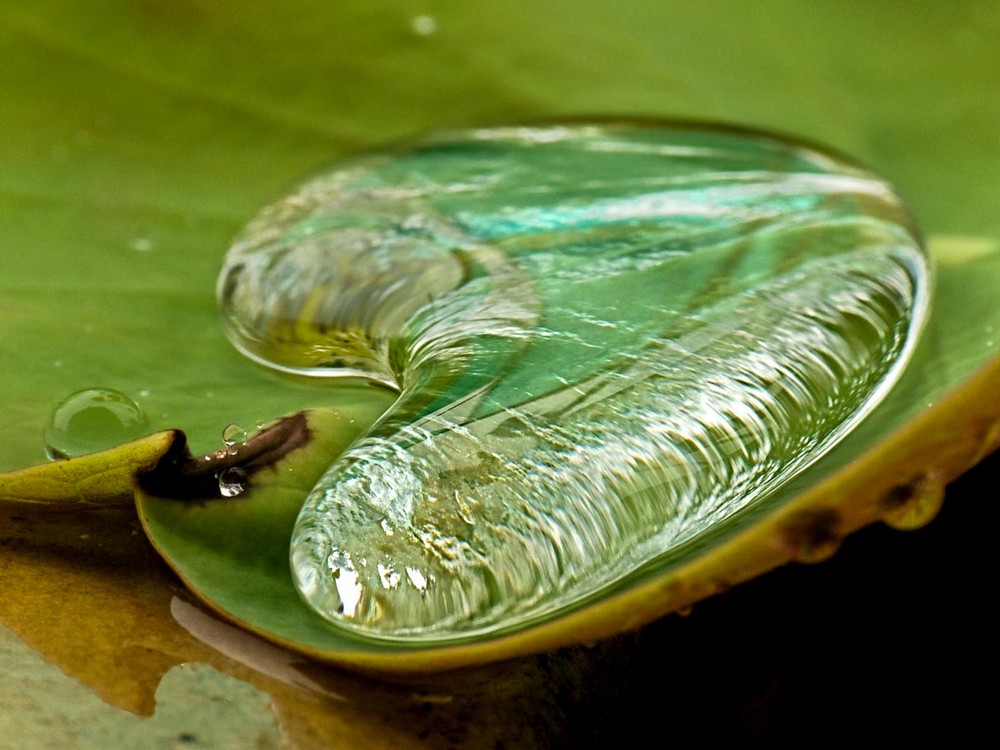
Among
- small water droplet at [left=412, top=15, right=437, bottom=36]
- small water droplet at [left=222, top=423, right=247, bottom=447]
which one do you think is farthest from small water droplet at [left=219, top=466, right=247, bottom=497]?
small water droplet at [left=412, top=15, right=437, bottom=36]

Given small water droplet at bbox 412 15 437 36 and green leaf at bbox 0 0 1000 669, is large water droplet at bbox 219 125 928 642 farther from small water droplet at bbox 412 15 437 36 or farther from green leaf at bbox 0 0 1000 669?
small water droplet at bbox 412 15 437 36

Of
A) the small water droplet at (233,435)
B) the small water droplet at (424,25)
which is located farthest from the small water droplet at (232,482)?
the small water droplet at (424,25)

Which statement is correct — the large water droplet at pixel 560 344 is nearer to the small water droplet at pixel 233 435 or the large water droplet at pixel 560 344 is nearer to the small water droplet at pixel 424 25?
the small water droplet at pixel 233 435

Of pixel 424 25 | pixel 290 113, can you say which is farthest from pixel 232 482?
pixel 424 25

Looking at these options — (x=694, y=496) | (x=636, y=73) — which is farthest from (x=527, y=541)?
(x=636, y=73)

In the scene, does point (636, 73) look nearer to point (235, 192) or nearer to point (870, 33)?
point (870, 33)

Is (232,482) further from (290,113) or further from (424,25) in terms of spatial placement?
(424,25)
